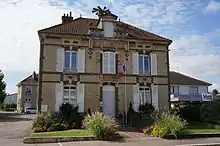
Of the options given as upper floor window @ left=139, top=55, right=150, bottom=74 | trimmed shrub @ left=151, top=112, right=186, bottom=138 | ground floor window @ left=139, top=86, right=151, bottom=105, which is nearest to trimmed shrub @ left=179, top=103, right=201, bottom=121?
ground floor window @ left=139, top=86, right=151, bottom=105

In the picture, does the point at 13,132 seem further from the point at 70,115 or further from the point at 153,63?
the point at 153,63

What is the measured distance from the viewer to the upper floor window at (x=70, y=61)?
21.3 meters

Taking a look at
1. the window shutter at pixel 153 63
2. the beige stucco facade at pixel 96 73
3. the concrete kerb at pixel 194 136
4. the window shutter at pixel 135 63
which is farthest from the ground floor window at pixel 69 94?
the concrete kerb at pixel 194 136

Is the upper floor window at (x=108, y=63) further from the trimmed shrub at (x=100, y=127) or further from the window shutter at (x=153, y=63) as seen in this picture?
the trimmed shrub at (x=100, y=127)

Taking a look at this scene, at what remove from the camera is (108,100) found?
71.1 feet

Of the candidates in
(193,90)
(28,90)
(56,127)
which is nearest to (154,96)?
(56,127)

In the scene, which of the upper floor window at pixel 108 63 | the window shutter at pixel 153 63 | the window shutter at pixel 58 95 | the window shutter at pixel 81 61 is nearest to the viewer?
the window shutter at pixel 58 95

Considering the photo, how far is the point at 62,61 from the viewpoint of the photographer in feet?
69.2

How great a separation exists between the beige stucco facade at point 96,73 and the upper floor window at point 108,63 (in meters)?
0.42

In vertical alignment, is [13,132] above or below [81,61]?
below

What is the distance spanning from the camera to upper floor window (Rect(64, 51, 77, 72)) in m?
21.3

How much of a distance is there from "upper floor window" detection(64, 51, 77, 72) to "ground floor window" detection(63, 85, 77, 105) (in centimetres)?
144

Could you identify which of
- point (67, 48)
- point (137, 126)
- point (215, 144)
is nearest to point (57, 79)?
point (67, 48)

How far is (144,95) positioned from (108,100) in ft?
10.4
